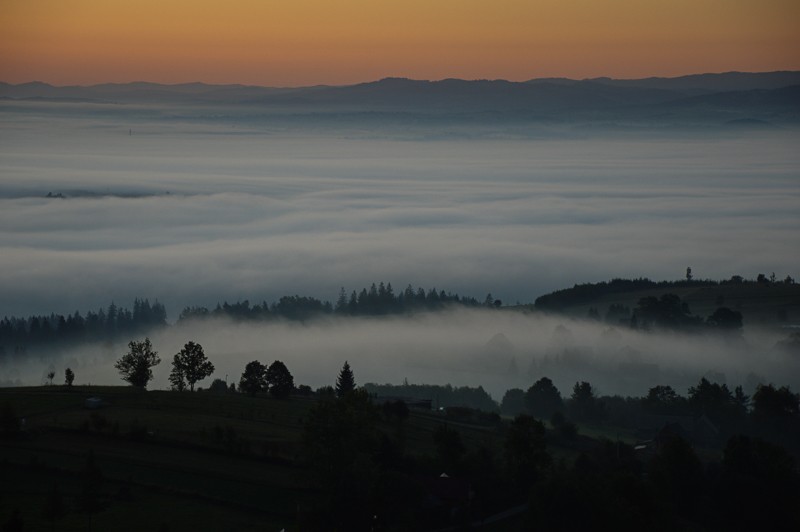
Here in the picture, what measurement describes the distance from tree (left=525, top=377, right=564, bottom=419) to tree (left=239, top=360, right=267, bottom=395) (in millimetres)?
18258

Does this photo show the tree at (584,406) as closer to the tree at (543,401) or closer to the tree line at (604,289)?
the tree at (543,401)

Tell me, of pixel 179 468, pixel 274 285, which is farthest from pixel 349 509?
pixel 274 285

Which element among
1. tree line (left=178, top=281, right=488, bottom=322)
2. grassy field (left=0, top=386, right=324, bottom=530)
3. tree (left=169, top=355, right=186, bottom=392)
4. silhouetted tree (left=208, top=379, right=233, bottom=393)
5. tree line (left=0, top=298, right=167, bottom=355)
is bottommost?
grassy field (left=0, top=386, right=324, bottom=530)

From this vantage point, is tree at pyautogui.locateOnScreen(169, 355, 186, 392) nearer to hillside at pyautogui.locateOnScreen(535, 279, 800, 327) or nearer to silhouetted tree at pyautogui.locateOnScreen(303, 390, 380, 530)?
silhouetted tree at pyautogui.locateOnScreen(303, 390, 380, 530)

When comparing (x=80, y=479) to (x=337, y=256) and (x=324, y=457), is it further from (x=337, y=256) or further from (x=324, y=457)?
(x=337, y=256)

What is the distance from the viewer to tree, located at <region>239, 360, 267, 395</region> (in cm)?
6725

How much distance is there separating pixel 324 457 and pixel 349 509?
3165 millimetres

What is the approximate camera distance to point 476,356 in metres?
110

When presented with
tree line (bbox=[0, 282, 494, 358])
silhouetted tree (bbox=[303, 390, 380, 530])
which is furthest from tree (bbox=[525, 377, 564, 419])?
tree line (bbox=[0, 282, 494, 358])

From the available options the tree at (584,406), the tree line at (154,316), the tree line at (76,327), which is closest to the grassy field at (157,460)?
the tree at (584,406)

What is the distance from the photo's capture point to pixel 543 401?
80.2 m

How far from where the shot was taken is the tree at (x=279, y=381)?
218ft

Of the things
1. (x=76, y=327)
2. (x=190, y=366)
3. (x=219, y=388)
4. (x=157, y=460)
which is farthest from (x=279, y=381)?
(x=76, y=327)

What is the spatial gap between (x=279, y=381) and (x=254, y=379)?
57.1 inches
